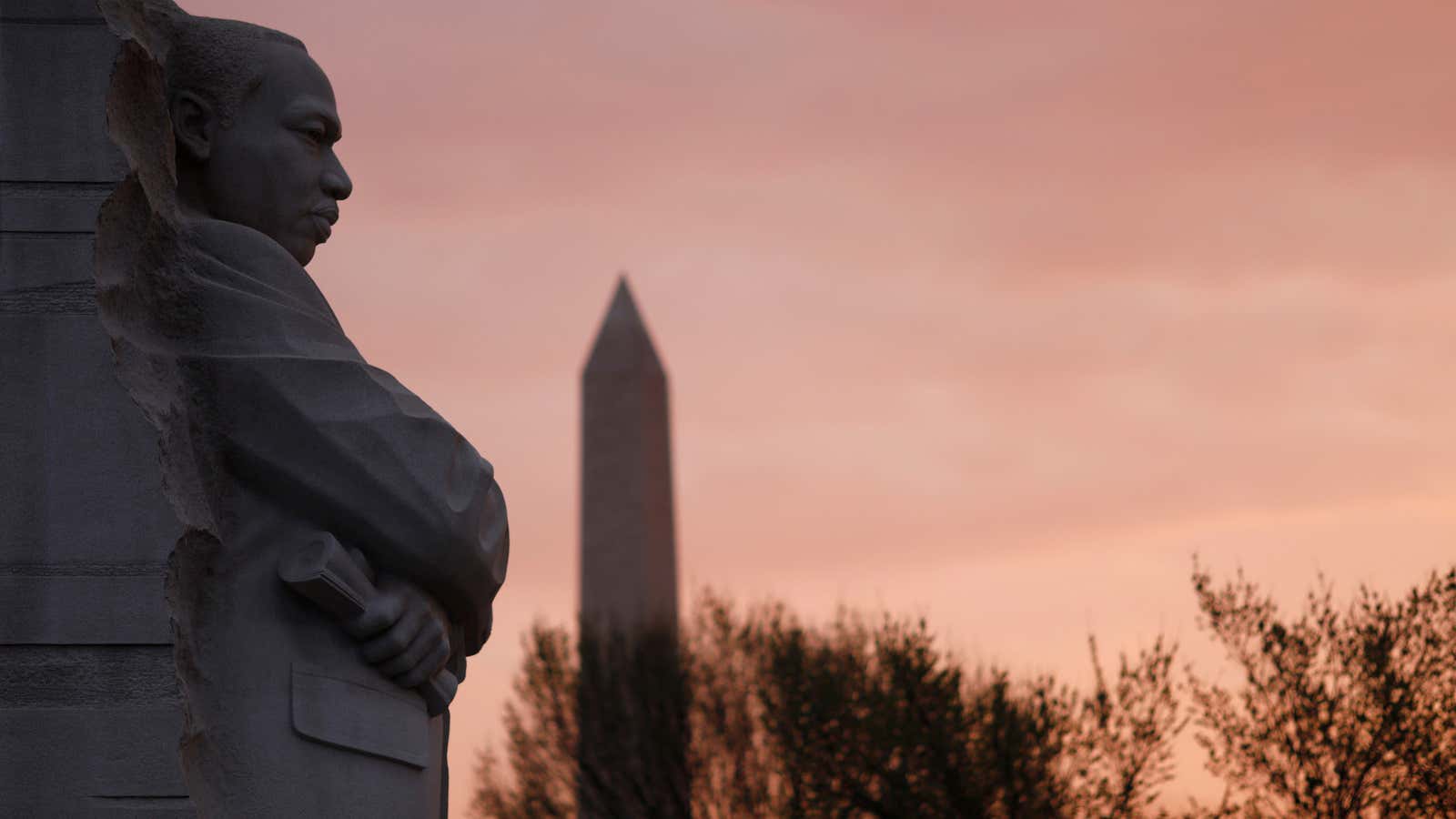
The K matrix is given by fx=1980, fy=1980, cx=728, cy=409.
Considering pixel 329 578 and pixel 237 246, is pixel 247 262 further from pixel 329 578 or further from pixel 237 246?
pixel 329 578

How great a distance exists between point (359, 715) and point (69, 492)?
35.0 inches

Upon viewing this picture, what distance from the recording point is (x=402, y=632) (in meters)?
4.94

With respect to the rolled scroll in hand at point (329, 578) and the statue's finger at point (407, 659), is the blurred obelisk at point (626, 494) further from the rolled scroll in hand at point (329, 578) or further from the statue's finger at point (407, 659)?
the rolled scroll in hand at point (329, 578)

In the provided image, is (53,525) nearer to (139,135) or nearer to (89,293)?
(89,293)

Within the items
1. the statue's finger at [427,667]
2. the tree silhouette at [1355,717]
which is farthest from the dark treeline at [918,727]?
the statue's finger at [427,667]

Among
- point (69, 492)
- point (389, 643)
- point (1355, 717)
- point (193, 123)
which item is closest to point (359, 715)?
point (389, 643)

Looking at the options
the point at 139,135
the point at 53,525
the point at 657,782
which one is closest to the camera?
the point at 53,525

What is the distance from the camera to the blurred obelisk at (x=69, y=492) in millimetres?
4328

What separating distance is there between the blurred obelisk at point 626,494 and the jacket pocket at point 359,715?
26567 millimetres

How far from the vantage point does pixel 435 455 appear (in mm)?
5039

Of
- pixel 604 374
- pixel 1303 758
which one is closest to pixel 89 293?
pixel 1303 758

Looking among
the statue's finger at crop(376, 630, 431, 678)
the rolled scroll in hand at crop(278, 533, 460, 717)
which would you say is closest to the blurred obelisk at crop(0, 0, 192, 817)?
the rolled scroll in hand at crop(278, 533, 460, 717)

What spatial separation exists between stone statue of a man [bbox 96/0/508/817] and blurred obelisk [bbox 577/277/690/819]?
953 inches

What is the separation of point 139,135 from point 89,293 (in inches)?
18.6
